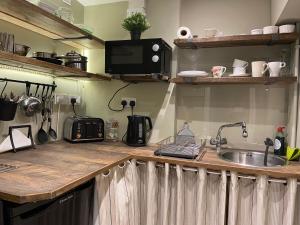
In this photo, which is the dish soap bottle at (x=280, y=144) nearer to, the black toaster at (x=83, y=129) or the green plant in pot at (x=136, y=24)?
the green plant in pot at (x=136, y=24)

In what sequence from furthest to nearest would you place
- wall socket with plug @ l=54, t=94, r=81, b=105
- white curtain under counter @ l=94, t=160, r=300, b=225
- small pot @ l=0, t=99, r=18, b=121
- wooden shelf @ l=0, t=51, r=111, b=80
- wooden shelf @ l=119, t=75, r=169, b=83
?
wall socket with plug @ l=54, t=94, r=81, b=105, wooden shelf @ l=119, t=75, r=169, b=83, small pot @ l=0, t=99, r=18, b=121, white curtain under counter @ l=94, t=160, r=300, b=225, wooden shelf @ l=0, t=51, r=111, b=80

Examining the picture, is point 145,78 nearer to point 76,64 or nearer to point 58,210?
point 76,64

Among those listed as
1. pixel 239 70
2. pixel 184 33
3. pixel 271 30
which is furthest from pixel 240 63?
pixel 184 33

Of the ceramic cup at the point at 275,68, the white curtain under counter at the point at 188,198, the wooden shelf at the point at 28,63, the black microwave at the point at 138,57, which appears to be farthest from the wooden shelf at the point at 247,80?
the wooden shelf at the point at 28,63

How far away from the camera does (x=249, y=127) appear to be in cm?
197

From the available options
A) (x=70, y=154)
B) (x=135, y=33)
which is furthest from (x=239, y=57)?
(x=70, y=154)

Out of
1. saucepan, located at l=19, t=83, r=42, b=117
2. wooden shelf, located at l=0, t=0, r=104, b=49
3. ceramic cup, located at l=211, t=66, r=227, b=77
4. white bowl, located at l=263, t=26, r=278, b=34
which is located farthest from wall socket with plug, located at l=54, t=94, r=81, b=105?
white bowl, located at l=263, t=26, r=278, b=34

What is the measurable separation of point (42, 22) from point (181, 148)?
1.30m

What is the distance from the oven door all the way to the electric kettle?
15.0 inches

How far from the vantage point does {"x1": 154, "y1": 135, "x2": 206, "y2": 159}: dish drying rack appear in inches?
64.2

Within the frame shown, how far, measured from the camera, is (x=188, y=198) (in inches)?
62.9

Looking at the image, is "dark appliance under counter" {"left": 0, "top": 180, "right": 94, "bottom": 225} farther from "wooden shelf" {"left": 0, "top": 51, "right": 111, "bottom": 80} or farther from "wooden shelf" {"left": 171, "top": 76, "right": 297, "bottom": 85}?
"wooden shelf" {"left": 171, "top": 76, "right": 297, "bottom": 85}

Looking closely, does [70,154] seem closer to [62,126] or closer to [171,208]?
[62,126]

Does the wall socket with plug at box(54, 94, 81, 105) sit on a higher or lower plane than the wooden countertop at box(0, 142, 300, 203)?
higher
